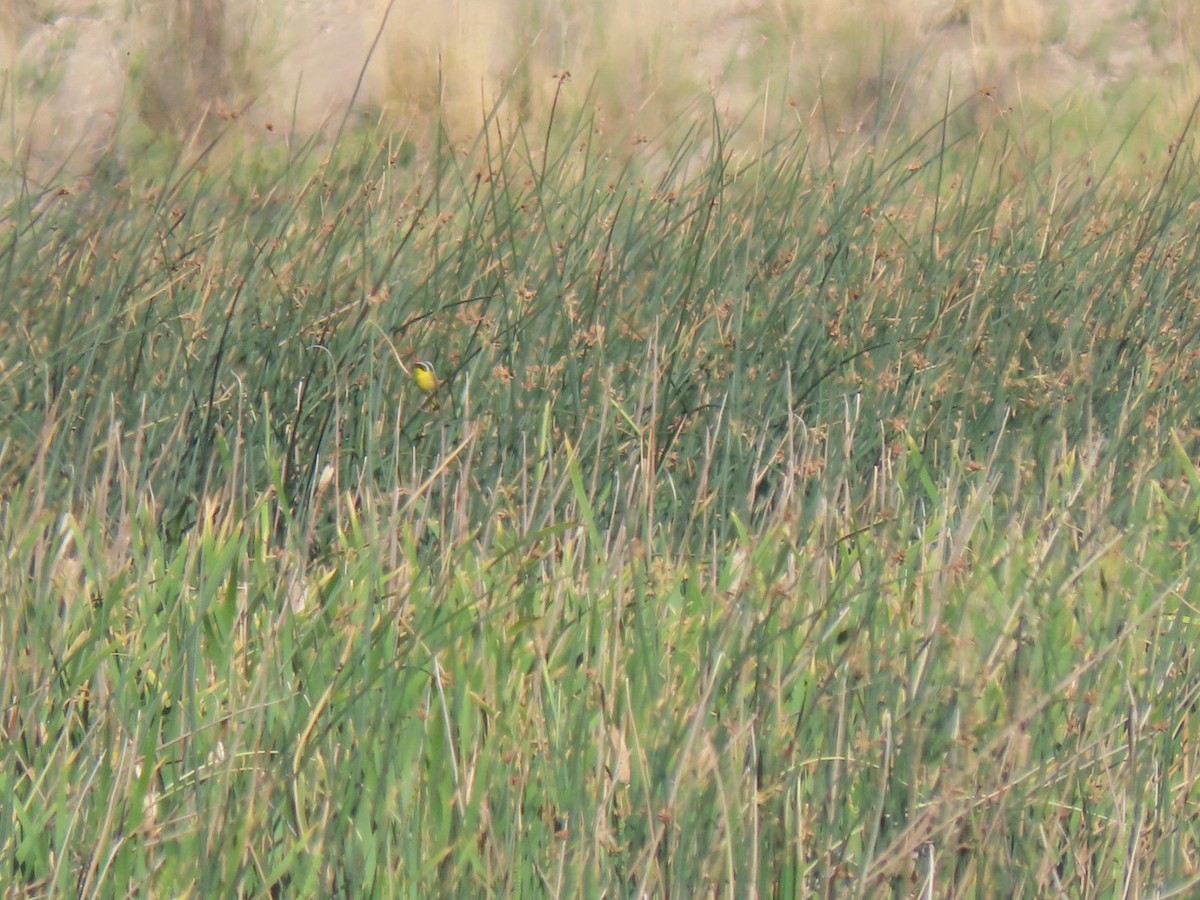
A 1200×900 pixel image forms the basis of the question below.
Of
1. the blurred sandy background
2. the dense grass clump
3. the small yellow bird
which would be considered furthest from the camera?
the blurred sandy background

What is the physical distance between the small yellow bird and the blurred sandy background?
3.48 m

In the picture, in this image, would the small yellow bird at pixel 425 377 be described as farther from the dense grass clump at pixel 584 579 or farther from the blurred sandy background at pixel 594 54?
the blurred sandy background at pixel 594 54

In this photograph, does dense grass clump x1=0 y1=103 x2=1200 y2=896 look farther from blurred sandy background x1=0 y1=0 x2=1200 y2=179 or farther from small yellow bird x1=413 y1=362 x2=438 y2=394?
blurred sandy background x1=0 y1=0 x2=1200 y2=179

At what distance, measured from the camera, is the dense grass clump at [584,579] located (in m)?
1.35

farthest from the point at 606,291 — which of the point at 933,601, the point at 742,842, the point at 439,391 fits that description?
the point at 742,842

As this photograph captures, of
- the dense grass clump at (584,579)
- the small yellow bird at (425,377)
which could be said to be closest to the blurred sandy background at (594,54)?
the dense grass clump at (584,579)

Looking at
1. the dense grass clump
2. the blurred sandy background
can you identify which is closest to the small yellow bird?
the dense grass clump

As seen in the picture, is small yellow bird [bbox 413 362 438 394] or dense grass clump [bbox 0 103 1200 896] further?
small yellow bird [bbox 413 362 438 394]

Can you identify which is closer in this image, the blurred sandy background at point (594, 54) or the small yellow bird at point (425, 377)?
the small yellow bird at point (425, 377)

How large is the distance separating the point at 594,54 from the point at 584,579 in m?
5.78

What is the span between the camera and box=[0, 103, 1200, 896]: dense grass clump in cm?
135

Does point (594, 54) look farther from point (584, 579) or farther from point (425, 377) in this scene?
point (584, 579)

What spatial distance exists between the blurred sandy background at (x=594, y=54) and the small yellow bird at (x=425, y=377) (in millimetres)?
3478

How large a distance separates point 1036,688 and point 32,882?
90 cm
